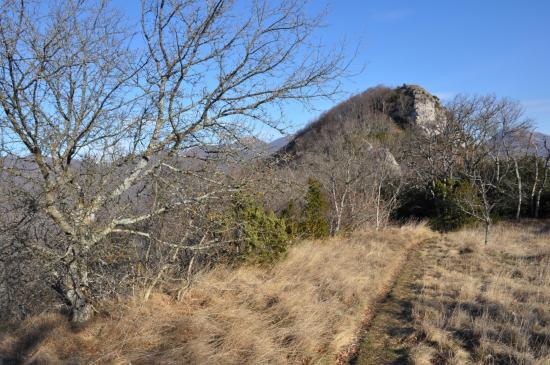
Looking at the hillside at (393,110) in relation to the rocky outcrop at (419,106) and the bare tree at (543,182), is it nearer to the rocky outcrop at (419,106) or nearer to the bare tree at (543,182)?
the rocky outcrop at (419,106)

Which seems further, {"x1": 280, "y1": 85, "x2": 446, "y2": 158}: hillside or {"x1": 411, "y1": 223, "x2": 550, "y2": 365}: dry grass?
{"x1": 280, "y1": 85, "x2": 446, "y2": 158}: hillside

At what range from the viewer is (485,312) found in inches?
222

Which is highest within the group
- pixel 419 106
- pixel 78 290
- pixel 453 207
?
pixel 419 106

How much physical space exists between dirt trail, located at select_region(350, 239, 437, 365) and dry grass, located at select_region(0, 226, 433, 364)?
27 centimetres

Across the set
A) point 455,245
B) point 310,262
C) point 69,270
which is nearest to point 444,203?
point 455,245

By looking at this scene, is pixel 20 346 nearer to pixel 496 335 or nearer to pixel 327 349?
pixel 327 349

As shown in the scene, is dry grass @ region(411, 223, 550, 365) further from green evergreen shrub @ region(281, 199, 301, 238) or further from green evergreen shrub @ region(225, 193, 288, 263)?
green evergreen shrub @ region(281, 199, 301, 238)

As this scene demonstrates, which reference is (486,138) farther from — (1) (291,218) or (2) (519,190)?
(1) (291,218)

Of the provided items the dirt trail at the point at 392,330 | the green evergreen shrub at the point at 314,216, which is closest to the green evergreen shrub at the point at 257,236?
the dirt trail at the point at 392,330

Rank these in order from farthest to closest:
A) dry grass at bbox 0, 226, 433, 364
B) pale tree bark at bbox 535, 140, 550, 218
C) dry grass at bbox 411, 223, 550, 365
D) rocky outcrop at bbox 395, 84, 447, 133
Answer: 1. rocky outcrop at bbox 395, 84, 447, 133
2. pale tree bark at bbox 535, 140, 550, 218
3. dry grass at bbox 411, 223, 550, 365
4. dry grass at bbox 0, 226, 433, 364

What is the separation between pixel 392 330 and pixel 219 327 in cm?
244

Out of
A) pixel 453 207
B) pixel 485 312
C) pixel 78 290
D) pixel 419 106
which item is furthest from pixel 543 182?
pixel 78 290

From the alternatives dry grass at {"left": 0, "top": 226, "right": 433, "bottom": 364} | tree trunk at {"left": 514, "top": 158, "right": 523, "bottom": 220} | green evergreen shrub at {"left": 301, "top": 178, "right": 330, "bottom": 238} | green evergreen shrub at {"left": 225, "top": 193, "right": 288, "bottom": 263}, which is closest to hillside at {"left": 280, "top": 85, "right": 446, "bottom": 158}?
tree trunk at {"left": 514, "top": 158, "right": 523, "bottom": 220}

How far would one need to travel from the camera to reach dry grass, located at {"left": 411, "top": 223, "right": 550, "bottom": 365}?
4.55 meters
